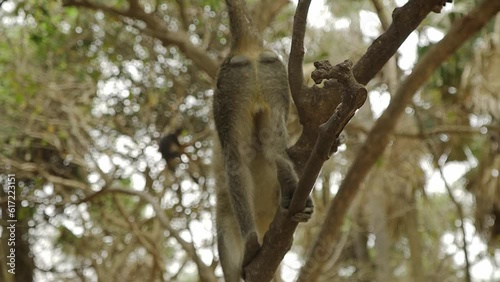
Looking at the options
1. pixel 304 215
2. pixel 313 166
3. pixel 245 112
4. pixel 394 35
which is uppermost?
pixel 394 35

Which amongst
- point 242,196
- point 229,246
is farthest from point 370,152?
point 242,196

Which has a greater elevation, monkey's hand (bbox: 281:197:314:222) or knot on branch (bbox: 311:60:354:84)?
knot on branch (bbox: 311:60:354:84)

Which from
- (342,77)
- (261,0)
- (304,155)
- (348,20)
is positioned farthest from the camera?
(348,20)

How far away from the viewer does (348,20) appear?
10.5 meters

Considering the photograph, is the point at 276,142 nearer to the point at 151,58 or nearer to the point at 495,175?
the point at 151,58

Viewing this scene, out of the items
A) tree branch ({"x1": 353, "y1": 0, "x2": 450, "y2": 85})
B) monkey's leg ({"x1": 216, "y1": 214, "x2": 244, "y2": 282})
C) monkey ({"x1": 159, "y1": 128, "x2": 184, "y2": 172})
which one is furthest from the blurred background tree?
tree branch ({"x1": 353, "y1": 0, "x2": 450, "y2": 85})

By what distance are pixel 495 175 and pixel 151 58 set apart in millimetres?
4283

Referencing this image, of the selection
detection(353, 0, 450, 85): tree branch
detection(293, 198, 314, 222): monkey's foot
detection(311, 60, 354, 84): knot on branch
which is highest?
detection(353, 0, 450, 85): tree branch

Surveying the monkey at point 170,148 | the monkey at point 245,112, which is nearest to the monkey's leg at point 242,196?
the monkey at point 245,112

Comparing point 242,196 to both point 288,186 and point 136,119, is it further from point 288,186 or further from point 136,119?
point 136,119

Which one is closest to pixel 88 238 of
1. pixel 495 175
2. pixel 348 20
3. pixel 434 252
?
pixel 495 175

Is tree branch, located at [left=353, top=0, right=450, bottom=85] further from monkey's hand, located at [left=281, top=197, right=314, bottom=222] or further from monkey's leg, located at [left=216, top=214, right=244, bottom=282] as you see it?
monkey's leg, located at [left=216, top=214, right=244, bottom=282]

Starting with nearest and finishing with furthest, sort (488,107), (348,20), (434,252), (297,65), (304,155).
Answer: (297,65)
(304,155)
(488,107)
(348,20)
(434,252)

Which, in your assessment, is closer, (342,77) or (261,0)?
(342,77)
